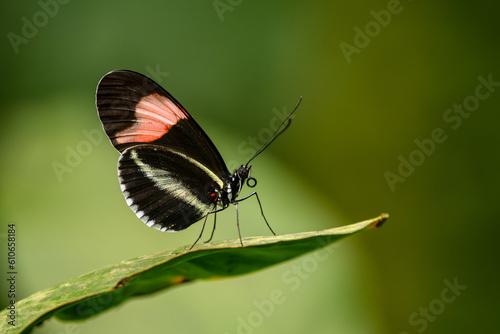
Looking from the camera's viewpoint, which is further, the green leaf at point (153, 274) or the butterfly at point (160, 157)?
the butterfly at point (160, 157)

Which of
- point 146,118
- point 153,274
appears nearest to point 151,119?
point 146,118

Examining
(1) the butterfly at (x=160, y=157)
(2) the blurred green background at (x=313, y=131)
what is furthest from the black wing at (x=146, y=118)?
(2) the blurred green background at (x=313, y=131)

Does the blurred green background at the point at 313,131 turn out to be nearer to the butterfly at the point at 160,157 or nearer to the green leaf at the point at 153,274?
the butterfly at the point at 160,157

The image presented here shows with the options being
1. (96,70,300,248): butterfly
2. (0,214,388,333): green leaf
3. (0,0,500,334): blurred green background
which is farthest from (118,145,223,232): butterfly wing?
(0,0,500,334): blurred green background

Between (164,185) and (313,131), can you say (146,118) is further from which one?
(313,131)

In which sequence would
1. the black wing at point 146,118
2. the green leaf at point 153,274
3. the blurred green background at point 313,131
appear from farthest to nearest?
the blurred green background at point 313,131
the black wing at point 146,118
the green leaf at point 153,274

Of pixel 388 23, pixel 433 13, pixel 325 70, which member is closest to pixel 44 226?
pixel 325 70
